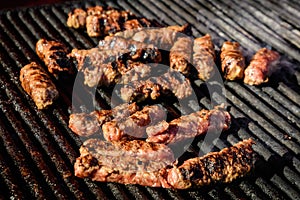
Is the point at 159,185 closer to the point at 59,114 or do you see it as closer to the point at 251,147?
the point at 251,147

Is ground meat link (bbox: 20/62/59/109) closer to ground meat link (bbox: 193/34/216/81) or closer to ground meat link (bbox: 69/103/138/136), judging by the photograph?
ground meat link (bbox: 69/103/138/136)

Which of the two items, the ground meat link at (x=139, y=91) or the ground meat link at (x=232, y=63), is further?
the ground meat link at (x=232, y=63)

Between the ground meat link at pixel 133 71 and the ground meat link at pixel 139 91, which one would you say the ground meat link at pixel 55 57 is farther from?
the ground meat link at pixel 139 91

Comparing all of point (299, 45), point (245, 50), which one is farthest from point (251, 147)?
point (299, 45)

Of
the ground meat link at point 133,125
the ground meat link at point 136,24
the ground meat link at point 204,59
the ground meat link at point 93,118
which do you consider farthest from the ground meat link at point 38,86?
the ground meat link at point 204,59

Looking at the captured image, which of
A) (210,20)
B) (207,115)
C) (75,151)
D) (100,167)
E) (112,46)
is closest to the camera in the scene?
(100,167)

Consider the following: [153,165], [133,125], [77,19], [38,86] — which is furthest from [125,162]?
[77,19]

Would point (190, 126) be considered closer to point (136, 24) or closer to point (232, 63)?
point (232, 63)
